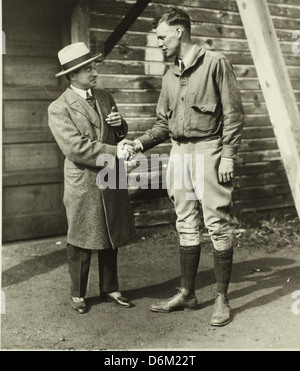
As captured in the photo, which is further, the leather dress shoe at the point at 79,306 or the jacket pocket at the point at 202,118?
the leather dress shoe at the point at 79,306

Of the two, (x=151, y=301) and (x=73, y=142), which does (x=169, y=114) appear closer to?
(x=73, y=142)

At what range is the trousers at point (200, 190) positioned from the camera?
4.44 meters

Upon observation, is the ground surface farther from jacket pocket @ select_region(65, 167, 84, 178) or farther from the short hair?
the short hair

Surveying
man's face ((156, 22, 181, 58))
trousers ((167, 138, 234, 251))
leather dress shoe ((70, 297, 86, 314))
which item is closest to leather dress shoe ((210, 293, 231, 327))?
trousers ((167, 138, 234, 251))

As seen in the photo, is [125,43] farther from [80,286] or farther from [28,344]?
[28,344]

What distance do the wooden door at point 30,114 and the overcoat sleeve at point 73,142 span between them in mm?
2151

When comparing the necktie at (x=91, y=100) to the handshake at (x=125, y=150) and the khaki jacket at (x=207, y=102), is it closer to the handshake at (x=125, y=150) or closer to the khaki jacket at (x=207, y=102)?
the handshake at (x=125, y=150)

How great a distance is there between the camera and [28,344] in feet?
13.6

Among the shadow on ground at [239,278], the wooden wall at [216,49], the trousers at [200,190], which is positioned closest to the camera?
the trousers at [200,190]

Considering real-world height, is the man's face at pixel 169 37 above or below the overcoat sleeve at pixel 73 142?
above

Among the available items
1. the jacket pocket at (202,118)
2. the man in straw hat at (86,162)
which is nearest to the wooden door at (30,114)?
the man in straw hat at (86,162)
